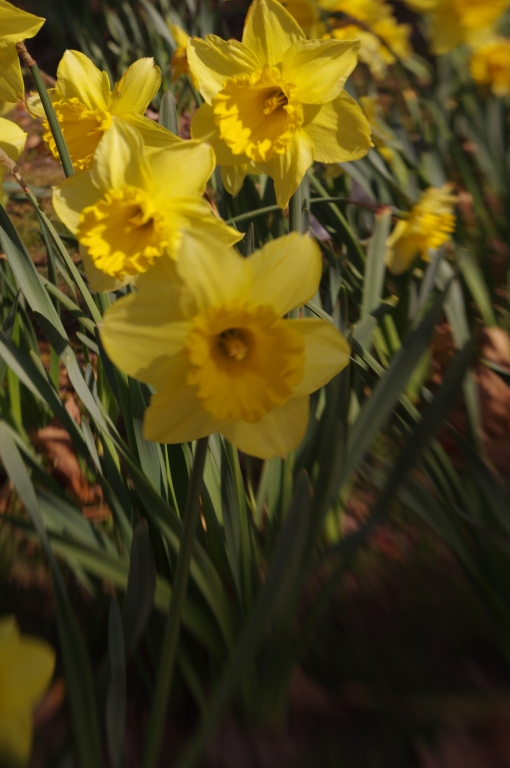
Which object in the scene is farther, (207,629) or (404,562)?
(404,562)

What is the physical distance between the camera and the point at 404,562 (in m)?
1.14

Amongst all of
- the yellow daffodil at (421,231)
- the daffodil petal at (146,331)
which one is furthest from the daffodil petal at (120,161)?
the yellow daffodil at (421,231)

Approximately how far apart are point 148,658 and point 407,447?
2.12 feet

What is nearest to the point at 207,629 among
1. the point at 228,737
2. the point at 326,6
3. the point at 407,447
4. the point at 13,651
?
the point at 228,737

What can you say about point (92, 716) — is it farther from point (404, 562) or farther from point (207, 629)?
point (404, 562)

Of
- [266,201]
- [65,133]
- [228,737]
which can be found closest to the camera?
[228,737]

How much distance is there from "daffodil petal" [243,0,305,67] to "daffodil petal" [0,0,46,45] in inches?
14.7

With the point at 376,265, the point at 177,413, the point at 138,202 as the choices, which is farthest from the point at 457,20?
the point at 177,413

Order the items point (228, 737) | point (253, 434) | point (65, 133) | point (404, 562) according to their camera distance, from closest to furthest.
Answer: point (253, 434)
point (228, 737)
point (65, 133)
point (404, 562)

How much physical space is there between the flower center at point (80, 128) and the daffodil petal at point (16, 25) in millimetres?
116

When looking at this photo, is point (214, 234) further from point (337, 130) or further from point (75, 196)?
point (337, 130)

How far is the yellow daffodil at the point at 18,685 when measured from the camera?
1.89ft

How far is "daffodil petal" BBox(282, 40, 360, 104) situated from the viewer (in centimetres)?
98

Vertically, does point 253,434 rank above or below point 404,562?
above
